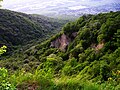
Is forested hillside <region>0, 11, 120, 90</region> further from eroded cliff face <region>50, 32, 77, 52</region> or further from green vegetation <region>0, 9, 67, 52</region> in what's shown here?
green vegetation <region>0, 9, 67, 52</region>

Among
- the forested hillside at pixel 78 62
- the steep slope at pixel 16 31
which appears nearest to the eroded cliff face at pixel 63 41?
the forested hillside at pixel 78 62

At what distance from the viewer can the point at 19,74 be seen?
9008 millimetres

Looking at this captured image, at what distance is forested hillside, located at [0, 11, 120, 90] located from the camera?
28.2 ft

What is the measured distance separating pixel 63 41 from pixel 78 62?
24.2m

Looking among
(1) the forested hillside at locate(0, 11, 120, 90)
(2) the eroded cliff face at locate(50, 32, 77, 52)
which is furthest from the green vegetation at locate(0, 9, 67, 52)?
(2) the eroded cliff face at locate(50, 32, 77, 52)

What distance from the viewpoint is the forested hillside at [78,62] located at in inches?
339

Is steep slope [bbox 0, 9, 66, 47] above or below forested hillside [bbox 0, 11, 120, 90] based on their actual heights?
below

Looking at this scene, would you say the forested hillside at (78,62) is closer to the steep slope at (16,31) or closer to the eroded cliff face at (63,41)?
the eroded cliff face at (63,41)

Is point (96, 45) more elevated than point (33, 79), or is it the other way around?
point (33, 79)

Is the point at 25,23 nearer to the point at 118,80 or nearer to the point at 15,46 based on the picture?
the point at 15,46

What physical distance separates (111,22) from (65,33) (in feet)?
66.5

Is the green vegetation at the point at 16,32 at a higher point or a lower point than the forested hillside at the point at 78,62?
lower

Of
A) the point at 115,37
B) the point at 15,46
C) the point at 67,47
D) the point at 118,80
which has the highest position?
the point at 118,80

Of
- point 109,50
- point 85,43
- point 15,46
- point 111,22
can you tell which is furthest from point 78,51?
point 15,46
